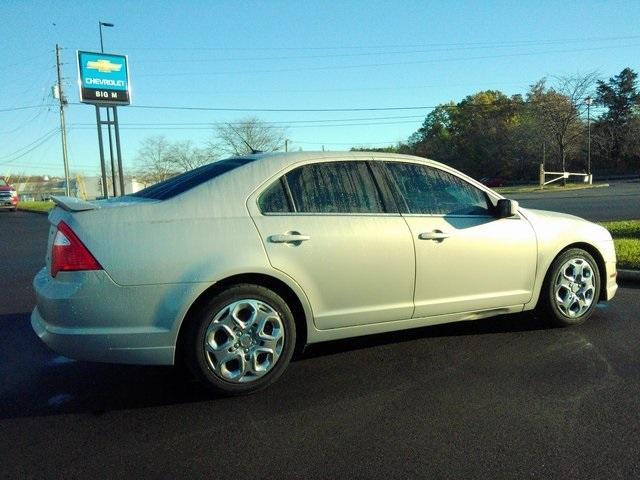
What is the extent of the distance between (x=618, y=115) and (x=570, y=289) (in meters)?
Result: 72.3

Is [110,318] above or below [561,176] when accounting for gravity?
below

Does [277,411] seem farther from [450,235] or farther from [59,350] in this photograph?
[450,235]

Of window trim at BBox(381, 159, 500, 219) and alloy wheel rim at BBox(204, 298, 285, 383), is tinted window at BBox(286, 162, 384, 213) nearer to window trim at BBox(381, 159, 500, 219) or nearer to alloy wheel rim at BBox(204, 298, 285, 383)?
window trim at BBox(381, 159, 500, 219)

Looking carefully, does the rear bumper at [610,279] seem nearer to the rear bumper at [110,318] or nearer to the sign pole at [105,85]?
the rear bumper at [110,318]

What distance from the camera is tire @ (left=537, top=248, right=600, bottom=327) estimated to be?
4.79m

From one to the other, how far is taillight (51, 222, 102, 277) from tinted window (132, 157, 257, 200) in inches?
24.9

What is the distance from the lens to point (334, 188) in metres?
4.02

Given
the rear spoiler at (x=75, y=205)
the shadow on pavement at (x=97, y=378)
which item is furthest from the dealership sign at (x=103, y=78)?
the rear spoiler at (x=75, y=205)

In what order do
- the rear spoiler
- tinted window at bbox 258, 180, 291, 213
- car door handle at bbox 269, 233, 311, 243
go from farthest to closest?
tinted window at bbox 258, 180, 291, 213, car door handle at bbox 269, 233, 311, 243, the rear spoiler

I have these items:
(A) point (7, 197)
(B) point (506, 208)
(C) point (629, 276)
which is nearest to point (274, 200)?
(B) point (506, 208)

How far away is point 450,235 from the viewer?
4234 millimetres

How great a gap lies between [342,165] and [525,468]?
7.69 ft

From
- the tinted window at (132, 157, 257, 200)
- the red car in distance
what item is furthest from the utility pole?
the tinted window at (132, 157, 257, 200)

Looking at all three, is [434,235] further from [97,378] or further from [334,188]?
[97,378]
